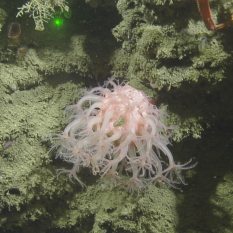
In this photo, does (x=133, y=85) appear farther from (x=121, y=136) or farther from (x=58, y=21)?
(x=58, y=21)

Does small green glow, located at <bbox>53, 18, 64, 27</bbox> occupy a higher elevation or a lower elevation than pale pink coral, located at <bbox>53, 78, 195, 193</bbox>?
higher

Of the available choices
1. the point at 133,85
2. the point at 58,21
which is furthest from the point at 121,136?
the point at 58,21

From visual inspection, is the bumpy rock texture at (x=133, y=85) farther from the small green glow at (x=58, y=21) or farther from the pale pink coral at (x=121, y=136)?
the pale pink coral at (x=121, y=136)

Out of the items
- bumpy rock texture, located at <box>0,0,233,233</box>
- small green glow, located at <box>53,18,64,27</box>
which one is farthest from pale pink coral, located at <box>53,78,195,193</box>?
small green glow, located at <box>53,18,64,27</box>

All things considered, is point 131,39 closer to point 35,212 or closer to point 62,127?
point 62,127

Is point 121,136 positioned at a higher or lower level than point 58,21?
lower

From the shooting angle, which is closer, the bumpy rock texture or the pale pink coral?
the bumpy rock texture

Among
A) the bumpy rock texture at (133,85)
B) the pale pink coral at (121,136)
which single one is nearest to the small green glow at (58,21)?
the bumpy rock texture at (133,85)

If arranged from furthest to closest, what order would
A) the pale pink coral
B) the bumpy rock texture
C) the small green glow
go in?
the small green glow
the pale pink coral
the bumpy rock texture

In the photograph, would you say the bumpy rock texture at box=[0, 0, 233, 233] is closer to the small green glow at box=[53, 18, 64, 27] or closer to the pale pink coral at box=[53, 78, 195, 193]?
the small green glow at box=[53, 18, 64, 27]

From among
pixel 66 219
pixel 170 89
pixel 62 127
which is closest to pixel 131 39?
pixel 170 89

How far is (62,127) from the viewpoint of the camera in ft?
9.91

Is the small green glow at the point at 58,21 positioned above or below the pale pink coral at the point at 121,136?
above

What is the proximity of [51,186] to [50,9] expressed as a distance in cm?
289
